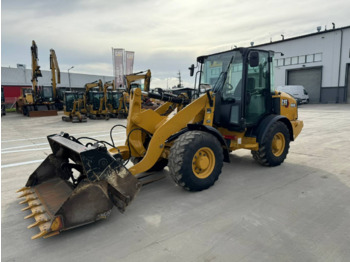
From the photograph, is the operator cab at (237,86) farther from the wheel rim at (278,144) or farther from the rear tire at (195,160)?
the rear tire at (195,160)

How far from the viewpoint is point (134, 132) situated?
433cm

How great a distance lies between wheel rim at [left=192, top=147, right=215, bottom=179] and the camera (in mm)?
3947

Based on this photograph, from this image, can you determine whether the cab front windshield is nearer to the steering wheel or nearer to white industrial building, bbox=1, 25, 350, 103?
the steering wheel

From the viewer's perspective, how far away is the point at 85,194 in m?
2.89

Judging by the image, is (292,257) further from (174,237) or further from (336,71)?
(336,71)

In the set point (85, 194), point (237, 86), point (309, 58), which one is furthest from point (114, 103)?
point (309, 58)

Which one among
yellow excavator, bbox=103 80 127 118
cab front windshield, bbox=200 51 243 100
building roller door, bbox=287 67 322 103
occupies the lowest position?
yellow excavator, bbox=103 80 127 118

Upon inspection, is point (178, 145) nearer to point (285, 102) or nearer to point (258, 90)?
point (258, 90)

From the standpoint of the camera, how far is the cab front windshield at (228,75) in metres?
4.70

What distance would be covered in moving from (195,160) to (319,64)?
28576 mm

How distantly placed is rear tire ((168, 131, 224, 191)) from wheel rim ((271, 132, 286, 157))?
66.6 inches

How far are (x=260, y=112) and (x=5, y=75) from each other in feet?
158

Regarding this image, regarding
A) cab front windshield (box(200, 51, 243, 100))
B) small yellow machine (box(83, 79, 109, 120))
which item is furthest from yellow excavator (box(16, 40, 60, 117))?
cab front windshield (box(200, 51, 243, 100))

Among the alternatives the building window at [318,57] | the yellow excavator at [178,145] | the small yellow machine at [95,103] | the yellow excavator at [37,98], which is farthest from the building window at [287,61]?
the yellow excavator at [178,145]
